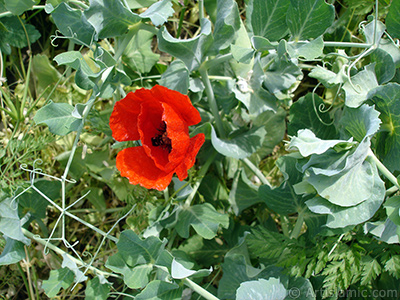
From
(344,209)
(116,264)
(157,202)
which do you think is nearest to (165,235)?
(157,202)

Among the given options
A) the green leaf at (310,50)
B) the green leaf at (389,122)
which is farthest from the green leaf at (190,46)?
the green leaf at (389,122)

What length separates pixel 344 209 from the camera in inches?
35.1

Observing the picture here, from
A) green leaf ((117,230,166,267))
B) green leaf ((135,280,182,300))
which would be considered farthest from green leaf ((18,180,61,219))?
green leaf ((135,280,182,300))

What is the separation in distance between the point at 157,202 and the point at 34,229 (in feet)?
1.77

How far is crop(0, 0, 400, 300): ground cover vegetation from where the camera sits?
900mm

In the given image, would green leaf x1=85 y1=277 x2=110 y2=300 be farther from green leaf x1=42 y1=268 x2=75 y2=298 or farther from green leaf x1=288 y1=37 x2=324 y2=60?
green leaf x1=288 y1=37 x2=324 y2=60

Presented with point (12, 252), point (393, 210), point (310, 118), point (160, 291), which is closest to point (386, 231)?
point (393, 210)

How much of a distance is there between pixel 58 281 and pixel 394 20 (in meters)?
1.15

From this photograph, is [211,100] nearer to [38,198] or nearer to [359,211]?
[359,211]

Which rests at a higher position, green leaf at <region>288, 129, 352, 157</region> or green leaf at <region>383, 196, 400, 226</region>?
green leaf at <region>288, 129, 352, 157</region>

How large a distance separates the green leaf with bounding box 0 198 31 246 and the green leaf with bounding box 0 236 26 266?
0.04 metres

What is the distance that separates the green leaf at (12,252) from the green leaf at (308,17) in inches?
39.1

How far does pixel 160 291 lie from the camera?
989 mm

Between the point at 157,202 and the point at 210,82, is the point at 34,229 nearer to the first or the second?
the point at 157,202
